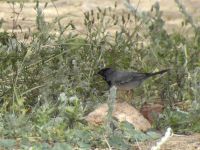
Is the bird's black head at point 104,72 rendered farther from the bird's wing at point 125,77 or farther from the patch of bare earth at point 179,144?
the patch of bare earth at point 179,144

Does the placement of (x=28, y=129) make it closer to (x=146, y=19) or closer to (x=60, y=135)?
(x=60, y=135)

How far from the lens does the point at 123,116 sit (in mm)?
5215

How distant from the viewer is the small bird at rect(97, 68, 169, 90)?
5648 millimetres

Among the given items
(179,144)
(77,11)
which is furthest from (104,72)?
(77,11)

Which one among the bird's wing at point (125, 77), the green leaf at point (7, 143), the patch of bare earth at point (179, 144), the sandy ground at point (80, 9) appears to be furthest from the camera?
the sandy ground at point (80, 9)

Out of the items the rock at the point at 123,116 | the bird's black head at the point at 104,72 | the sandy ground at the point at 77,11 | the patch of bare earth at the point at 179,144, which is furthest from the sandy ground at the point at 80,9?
the patch of bare earth at the point at 179,144

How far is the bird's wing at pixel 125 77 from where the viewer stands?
18.5 ft

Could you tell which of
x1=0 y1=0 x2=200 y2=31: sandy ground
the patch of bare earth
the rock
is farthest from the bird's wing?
x1=0 y1=0 x2=200 y2=31: sandy ground

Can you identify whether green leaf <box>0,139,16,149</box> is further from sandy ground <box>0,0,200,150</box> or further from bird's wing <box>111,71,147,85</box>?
sandy ground <box>0,0,200,150</box>

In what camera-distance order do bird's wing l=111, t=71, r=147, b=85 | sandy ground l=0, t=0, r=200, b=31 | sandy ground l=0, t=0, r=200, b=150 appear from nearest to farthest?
1. bird's wing l=111, t=71, r=147, b=85
2. sandy ground l=0, t=0, r=200, b=150
3. sandy ground l=0, t=0, r=200, b=31

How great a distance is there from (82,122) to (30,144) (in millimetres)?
485

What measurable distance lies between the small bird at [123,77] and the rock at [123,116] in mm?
308

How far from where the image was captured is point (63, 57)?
5926mm

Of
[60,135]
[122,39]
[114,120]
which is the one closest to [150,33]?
[122,39]
